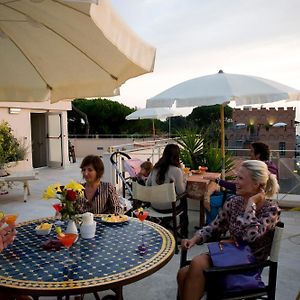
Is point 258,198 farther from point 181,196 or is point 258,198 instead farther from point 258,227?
point 181,196

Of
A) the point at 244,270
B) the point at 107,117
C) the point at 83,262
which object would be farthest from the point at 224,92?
the point at 107,117

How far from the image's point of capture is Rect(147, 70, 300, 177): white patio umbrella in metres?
4.21

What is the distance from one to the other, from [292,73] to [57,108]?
10.8m

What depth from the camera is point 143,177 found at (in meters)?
5.44

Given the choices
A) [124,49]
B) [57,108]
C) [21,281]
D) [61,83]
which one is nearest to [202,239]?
[21,281]

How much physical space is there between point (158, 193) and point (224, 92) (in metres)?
1.58

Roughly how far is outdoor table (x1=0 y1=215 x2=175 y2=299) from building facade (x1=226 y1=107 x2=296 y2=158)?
54.8 m

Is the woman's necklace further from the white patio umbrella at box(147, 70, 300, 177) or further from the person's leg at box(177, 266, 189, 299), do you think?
the white patio umbrella at box(147, 70, 300, 177)

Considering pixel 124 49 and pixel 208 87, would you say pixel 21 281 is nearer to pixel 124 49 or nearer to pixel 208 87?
pixel 124 49

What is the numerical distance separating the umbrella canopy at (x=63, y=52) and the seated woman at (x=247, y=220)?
3.55 feet

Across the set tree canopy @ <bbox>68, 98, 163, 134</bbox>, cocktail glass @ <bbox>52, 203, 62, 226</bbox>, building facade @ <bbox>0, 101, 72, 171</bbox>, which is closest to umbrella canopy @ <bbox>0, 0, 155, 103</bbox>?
cocktail glass @ <bbox>52, 203, 62, 226</bbox>

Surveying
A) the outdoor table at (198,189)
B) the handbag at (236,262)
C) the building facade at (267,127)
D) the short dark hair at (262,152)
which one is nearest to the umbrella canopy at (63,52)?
the handbag at (236,262)

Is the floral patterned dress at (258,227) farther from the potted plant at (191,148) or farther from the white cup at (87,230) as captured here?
the potted plant at (191,148)

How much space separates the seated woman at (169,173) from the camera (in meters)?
4.21
